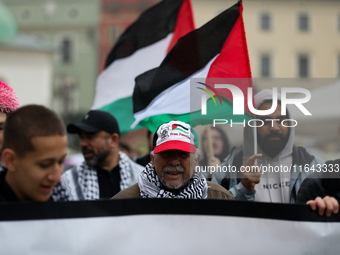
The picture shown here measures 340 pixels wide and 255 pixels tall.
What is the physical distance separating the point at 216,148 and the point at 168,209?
3.60 feet

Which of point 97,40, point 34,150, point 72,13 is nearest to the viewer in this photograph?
point 34,150

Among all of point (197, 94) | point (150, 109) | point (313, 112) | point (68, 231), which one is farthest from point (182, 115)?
point (68, 231)

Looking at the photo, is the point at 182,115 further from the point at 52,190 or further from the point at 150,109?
the point at 52,190

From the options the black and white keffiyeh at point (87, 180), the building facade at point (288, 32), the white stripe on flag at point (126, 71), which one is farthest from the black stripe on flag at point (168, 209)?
the building facade at point (288, 32)

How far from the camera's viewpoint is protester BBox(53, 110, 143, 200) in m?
3.89

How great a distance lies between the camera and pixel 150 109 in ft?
12.2

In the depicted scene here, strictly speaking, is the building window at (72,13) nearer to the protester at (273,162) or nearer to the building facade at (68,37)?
the building facade at (68,37)

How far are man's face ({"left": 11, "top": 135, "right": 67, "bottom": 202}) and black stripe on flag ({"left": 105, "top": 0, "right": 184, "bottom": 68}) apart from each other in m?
2.84

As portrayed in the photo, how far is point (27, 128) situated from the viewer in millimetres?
1807

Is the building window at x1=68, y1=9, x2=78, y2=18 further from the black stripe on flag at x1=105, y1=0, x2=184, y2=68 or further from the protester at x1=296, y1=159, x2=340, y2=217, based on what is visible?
the protester at x1=296, y1=159, x2=340, y2=217

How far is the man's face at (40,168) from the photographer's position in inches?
71.3

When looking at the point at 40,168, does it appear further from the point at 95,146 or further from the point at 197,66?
the point at 95,146

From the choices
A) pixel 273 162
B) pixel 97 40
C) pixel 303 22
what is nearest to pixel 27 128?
pixel 273 162

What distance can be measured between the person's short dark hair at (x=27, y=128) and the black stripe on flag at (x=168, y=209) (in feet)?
0.85
